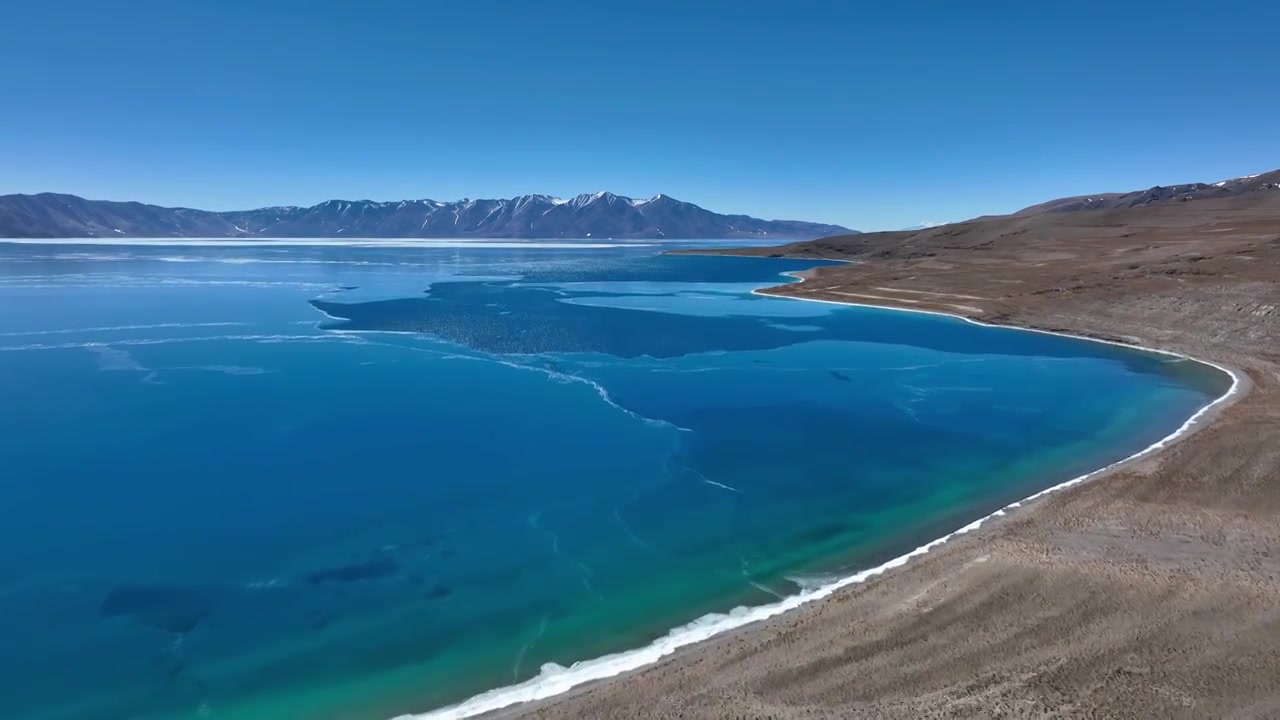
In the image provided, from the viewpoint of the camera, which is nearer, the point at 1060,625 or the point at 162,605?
the point at 1060,625

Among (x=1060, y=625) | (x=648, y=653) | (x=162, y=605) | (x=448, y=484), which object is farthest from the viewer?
(x=448, y=484)

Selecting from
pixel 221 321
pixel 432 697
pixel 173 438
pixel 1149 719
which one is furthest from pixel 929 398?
pixel 221 321

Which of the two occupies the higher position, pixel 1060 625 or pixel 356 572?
pixel 1060 625

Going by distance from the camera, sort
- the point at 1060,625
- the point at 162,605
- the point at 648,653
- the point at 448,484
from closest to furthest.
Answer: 1. the point at 1060,625
2. the point at 648,653
3. the point at 162,605
4. the point at 448,484

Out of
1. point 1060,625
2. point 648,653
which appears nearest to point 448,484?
point 648,653

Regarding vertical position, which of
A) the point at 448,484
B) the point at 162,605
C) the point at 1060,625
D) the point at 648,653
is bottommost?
the point at 162,605

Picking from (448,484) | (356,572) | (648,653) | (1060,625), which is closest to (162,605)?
(356,572)

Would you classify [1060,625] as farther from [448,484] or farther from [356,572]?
[448,484]

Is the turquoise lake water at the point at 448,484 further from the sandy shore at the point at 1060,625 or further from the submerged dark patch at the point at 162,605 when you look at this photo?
the sandy shore at the point at 1060,625
